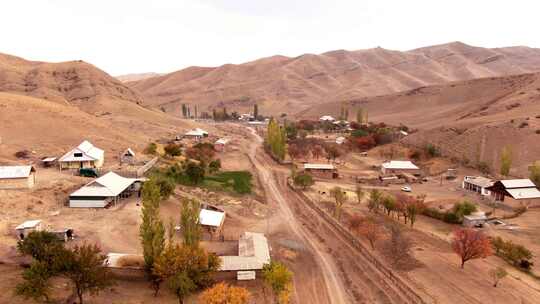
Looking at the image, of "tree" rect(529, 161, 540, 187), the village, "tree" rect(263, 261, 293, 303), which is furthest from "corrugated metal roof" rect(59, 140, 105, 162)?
"tree" rect(529, 161, 540, 187)

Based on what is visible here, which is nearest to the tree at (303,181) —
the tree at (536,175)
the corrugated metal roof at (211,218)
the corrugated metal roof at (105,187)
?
the corrugated metal roof at (211,218)

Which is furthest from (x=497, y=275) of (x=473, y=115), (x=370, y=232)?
(x=473, y=115)

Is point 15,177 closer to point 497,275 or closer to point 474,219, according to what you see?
point 497,275

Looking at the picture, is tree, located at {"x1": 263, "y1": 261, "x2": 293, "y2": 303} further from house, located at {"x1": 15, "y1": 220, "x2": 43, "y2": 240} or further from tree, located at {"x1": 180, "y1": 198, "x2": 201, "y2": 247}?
house, located at {"x1": 15, "y1": 220, "x2": 43, "y2": 240}

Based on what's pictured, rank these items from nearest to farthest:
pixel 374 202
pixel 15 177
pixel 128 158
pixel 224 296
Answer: pixel 224 296
pixel 15 177
pixel 374 202
pixel 128 158

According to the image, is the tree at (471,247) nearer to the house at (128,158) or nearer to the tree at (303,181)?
the tree at (303,181)

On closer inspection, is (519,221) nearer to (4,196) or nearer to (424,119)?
(4,196)

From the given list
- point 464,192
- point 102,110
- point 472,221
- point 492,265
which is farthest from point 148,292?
point 102,110
